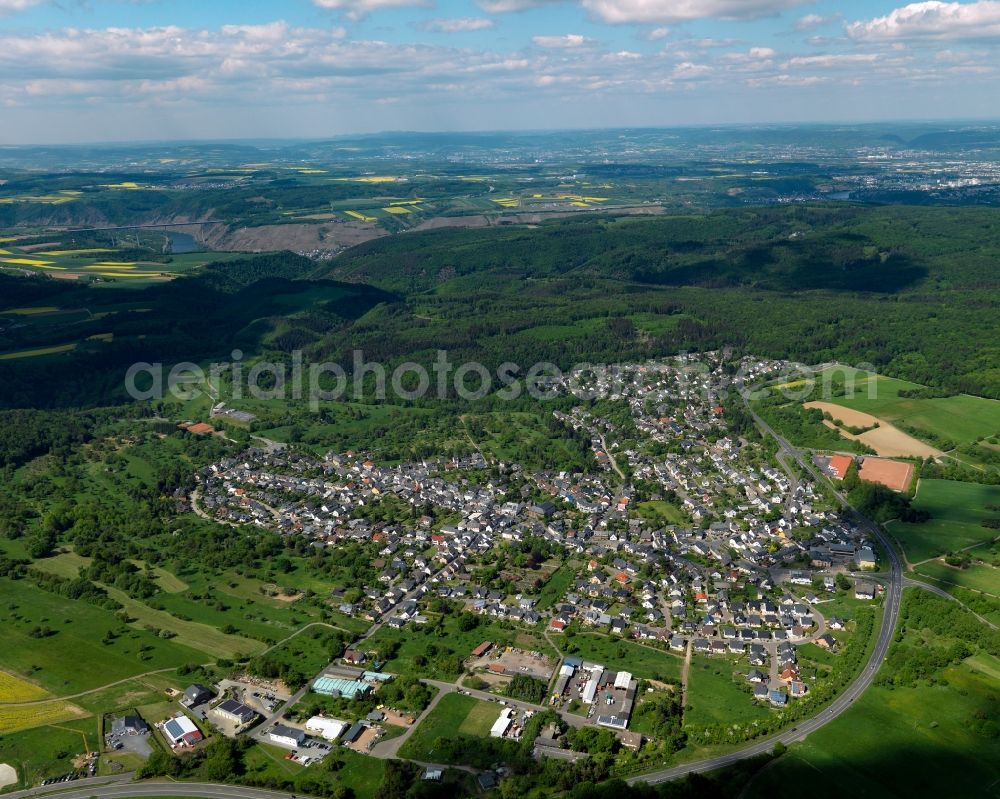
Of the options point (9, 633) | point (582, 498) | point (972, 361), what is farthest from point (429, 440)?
point (972, 361)

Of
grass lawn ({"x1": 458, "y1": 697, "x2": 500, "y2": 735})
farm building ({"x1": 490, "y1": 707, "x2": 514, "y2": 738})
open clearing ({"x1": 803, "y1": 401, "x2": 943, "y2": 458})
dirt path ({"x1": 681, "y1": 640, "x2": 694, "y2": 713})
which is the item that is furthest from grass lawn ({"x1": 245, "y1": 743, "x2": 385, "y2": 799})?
open clearing ({"x1": 803, "y1": 401, "x2": 943, "y2": 458})

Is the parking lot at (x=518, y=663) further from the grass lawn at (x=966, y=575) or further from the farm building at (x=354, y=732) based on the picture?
the grass lawn at (x=966, y=575)

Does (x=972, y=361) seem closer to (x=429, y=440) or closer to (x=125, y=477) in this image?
(x=429, y=440)

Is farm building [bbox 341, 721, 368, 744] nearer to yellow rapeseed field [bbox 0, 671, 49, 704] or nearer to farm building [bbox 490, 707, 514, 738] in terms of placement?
farm building [bbox 490, 707, 514, 738]

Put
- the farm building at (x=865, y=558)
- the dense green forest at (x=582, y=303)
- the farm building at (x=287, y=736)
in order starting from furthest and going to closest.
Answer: the dense green forest at (x=582, y=303) → the farm building at (x=865, y=558) → the farm building at (x=287, y=736)

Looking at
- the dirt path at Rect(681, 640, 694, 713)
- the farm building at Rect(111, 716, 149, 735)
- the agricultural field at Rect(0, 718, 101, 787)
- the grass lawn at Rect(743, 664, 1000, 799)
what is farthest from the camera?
the dirt path at Rect(681, 640, 694, 713)

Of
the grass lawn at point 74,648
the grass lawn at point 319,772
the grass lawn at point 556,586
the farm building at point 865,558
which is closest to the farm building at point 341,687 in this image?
the grass lawn at point 319,772
